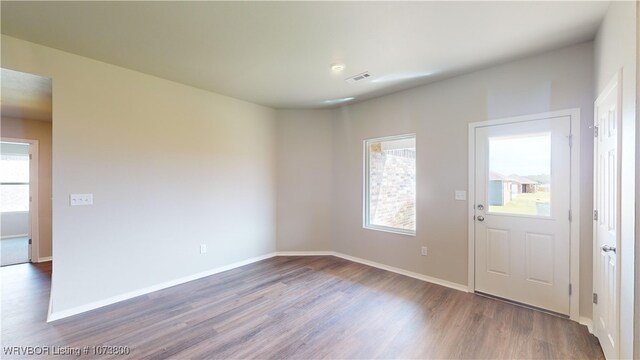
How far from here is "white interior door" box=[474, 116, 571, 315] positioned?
8.49 ft

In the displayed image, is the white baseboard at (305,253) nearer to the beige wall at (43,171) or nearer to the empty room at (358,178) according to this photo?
the empty room at (358,178)

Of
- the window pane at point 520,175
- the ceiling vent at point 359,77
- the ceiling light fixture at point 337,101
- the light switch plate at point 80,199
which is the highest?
the ceiling light fixture at point 337,101

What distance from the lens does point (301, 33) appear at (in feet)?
7.54

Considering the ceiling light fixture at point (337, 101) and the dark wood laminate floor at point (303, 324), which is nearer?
the dark wood laminate floor at point (303, 324)

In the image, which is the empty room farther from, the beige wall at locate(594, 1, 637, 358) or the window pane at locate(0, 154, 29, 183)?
the window pane at locate(0, 154, 29, 183)

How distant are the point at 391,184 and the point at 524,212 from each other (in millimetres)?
1762

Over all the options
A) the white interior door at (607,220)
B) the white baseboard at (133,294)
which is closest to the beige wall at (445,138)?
the white interior door at (607,220)

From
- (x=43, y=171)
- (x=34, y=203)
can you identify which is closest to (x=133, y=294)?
(x=34, y=203)

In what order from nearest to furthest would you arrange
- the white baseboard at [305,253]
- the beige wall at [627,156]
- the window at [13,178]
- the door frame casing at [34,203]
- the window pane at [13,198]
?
the beige wall at [627,156] → the door frame casing at [34,203] → the white baseboard at [305,253] → the window at [13,178] → the window pane at [13,198]

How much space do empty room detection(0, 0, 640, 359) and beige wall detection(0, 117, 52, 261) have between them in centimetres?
7

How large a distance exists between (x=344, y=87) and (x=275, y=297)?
292 centimetres

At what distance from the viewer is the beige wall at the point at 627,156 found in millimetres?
1455

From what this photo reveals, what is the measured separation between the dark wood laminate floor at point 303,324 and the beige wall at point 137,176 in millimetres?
402

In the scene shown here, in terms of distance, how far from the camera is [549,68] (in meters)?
2.63
